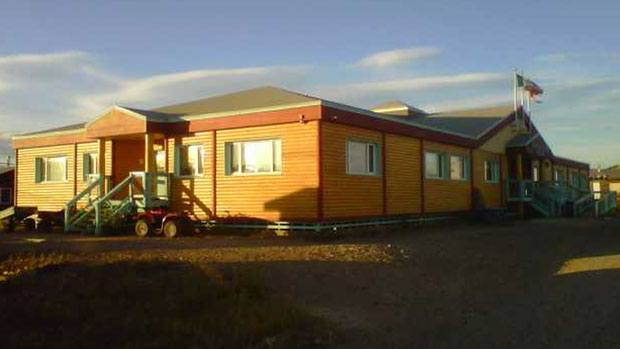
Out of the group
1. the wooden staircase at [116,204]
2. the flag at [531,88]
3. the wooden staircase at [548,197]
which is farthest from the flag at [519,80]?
the wooden staircase at [116,204]

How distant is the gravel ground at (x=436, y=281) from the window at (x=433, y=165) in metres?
5.33

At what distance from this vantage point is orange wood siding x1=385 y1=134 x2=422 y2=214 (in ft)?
70.9

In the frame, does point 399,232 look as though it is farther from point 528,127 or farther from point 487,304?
point 528,127

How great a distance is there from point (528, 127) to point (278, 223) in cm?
2178

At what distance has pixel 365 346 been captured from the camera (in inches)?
287

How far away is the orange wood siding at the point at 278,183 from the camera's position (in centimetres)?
1856

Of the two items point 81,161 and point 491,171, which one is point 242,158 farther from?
point 491,171

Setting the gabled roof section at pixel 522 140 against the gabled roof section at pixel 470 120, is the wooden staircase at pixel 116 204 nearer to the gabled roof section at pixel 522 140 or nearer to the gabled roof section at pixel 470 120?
the gabled roof section at pixel 470 120

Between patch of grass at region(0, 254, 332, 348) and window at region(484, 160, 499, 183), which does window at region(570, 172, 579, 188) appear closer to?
window at region(484, 160, 499, 183)

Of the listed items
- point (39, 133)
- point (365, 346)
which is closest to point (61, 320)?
point (365, 346)

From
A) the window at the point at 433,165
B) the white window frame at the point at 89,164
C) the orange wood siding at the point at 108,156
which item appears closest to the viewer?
the orange wood siding at the point at 108,156

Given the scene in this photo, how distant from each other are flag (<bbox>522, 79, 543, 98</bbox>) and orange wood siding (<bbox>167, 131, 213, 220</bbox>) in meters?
21.2

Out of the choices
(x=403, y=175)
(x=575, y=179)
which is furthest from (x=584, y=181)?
(x=403, y=175)

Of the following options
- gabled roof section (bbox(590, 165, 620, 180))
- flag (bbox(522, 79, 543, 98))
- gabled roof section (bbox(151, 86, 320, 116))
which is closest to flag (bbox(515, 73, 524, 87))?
flag (bbox(522, 79, 543, 98))
